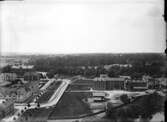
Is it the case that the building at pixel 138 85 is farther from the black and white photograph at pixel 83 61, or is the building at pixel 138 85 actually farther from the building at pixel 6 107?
the building at pixel 6 107

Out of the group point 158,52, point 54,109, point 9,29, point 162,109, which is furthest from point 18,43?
point 162,109

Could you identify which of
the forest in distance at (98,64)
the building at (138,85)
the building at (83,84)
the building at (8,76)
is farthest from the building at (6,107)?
the building at (138,85)

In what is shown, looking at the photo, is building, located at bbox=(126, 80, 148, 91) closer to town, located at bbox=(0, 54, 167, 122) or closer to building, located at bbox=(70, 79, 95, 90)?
town, located at bbox=(0, 54, 167, 122)

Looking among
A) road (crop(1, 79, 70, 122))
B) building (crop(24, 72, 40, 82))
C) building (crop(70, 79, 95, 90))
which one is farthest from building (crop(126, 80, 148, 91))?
building (crop(24, 72, 40, 82))

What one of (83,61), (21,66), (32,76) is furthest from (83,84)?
(21,66)

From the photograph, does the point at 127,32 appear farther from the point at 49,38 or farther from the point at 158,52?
the point at 49,38

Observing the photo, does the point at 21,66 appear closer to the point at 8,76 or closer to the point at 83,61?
the point at 8,76

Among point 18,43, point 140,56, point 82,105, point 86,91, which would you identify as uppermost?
point 18,43
